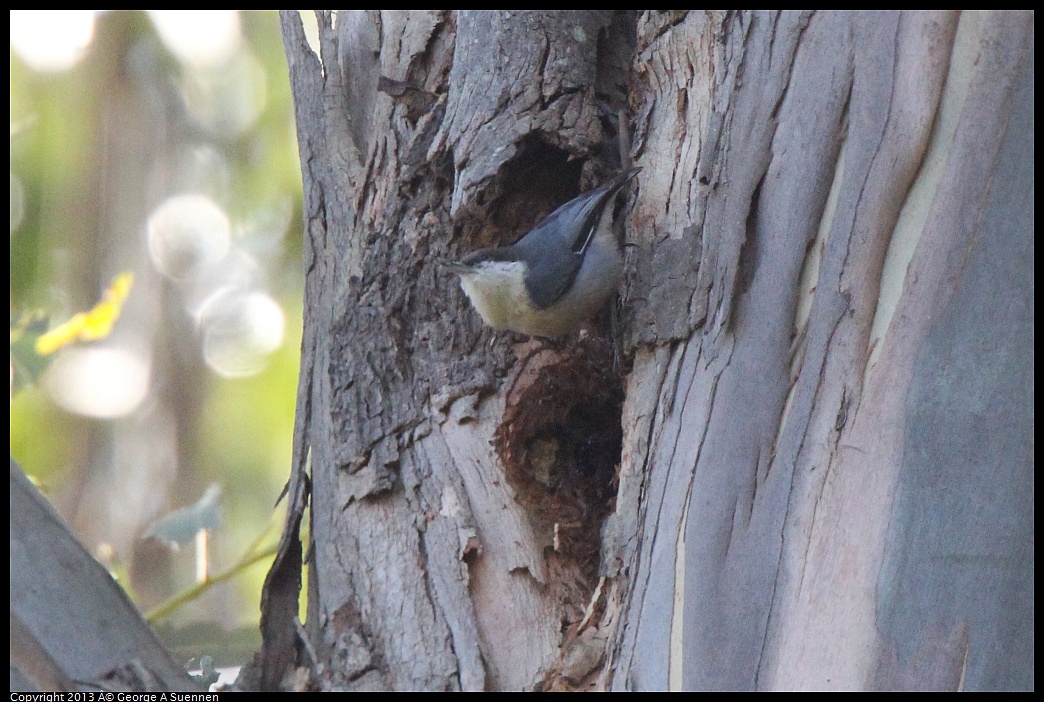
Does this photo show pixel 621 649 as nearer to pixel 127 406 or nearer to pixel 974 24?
pixel 974 24

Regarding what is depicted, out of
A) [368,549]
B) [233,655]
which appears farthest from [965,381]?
[233,655]

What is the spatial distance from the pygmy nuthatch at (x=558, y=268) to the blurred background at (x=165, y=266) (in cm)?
321

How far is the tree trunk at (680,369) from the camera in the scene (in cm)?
158

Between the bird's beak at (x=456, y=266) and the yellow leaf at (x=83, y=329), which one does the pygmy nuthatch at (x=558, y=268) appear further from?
the yellow leaf at (x=83, y=329)

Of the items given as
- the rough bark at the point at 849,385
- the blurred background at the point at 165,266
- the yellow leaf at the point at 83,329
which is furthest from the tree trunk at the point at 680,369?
the blurred background at the point at 165,266

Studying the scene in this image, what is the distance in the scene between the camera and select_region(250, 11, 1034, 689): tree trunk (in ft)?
5.17

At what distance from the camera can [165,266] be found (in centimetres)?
662

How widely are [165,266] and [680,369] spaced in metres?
5.38

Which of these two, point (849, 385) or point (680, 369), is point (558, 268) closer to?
point (680, 369)

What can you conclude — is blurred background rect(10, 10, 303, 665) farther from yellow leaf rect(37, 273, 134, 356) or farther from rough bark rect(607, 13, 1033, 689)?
rough bark rect(607, 13, 1033, 689)

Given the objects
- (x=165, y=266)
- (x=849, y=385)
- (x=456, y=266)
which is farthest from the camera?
(x=165, y=266)

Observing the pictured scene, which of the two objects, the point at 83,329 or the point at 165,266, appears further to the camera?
the point at 165,266

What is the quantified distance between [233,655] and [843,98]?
1.81m

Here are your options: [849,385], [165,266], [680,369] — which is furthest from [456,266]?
[165,266]
